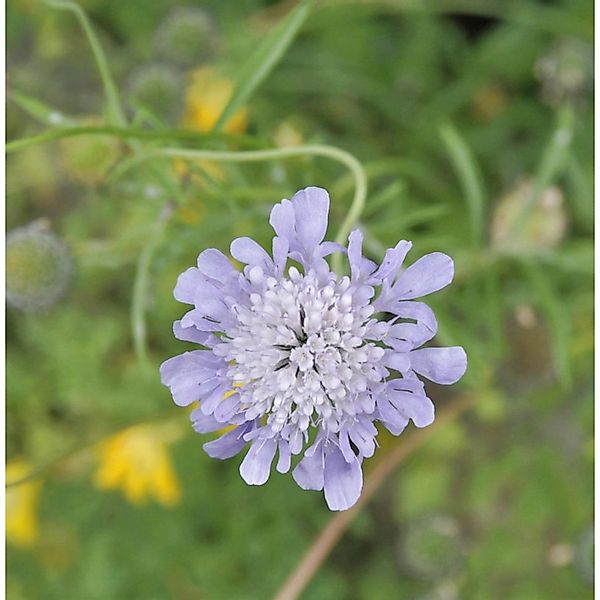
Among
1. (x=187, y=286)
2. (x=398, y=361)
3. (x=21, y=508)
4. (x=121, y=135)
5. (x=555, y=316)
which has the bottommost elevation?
(x=21, y=508)

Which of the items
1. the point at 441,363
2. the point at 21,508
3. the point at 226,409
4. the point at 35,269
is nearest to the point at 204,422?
the point at 226,409

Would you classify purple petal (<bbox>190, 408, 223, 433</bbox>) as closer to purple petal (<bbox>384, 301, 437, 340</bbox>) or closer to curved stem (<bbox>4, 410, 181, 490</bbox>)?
purple petal (<bbox>384, 301, 437, 340</bbox>)

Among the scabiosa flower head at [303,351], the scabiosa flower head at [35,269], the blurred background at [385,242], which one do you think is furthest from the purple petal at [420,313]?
the scabiosa flower head at [35,269]

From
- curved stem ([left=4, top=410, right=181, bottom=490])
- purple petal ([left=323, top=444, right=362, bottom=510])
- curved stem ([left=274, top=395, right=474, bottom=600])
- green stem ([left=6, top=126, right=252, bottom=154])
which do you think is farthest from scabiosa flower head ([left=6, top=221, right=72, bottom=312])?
purple petal ([left=323, top=444, right=362, bottom=510])

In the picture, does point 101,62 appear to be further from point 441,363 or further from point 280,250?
point 441,363

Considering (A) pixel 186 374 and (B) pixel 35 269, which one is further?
(B) pixel 35 269

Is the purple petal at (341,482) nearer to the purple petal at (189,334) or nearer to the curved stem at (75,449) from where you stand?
the purple petal at (189,334)
